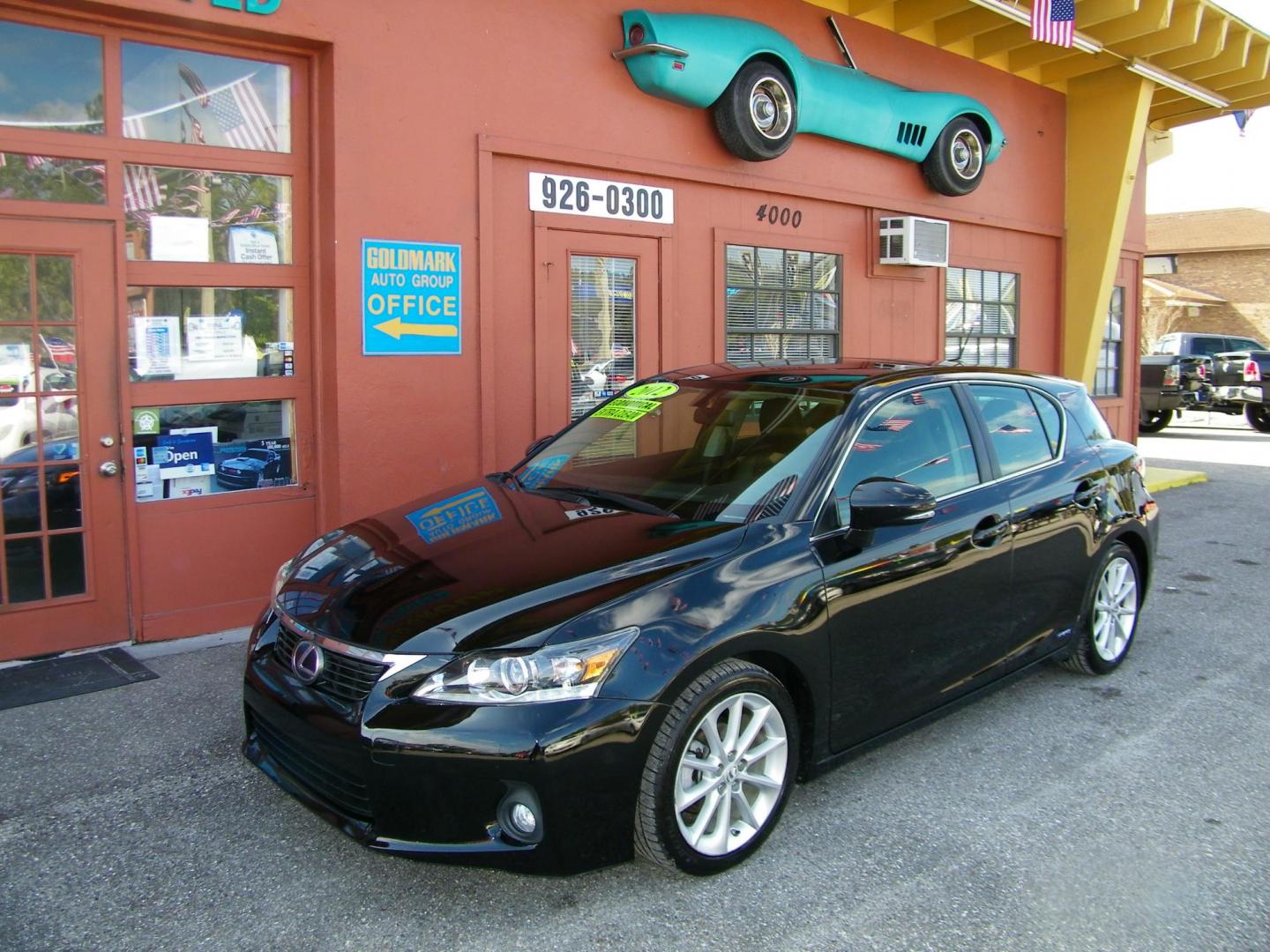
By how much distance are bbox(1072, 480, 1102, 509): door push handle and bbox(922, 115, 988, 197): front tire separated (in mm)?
5411

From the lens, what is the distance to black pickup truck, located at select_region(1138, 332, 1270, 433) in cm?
2103

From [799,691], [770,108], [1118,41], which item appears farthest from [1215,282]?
[799,691]

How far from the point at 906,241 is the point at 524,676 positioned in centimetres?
727

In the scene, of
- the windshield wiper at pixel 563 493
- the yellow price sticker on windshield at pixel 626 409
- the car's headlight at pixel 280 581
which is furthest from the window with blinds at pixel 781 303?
the car's headlight at pixel 280 581

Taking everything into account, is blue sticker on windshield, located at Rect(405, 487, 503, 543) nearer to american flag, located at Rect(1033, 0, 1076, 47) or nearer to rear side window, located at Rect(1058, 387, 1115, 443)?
rear side window, located at Rect(1058, 387, 1115, 443)

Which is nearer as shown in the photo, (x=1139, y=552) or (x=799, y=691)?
(x=799, y=691)

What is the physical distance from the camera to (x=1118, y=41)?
9883 millimetres

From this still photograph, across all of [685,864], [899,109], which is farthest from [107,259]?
[899,109]

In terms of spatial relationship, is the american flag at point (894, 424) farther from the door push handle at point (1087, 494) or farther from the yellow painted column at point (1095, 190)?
the yellow painted column at point (1095, 190)

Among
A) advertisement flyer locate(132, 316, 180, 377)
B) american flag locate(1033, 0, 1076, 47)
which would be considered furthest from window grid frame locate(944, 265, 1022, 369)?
advertisement flyer locate(132, 316, 180, 377)

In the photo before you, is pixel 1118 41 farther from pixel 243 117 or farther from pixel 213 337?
pixel 213 337

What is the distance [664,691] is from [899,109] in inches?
295

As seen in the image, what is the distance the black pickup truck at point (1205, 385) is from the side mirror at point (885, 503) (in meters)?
19.8

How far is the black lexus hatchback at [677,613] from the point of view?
2.99 m
